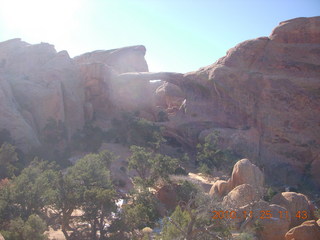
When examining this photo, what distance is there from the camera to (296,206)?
17.8 m

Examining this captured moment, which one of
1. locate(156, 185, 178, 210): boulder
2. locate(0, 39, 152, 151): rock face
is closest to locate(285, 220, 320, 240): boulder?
locate(156, 185, 178, 210): boulder

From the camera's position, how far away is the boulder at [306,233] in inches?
566

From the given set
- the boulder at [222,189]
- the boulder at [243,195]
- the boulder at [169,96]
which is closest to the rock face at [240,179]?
the boulder at [222,189]

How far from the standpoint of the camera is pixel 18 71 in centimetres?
4519

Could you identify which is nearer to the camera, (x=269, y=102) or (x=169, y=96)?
(x=269, y=102)

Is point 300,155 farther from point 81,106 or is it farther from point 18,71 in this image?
point 18,71

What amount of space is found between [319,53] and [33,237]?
38.1 meters

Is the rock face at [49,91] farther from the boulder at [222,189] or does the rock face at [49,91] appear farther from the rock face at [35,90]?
the boulder at [222,189]

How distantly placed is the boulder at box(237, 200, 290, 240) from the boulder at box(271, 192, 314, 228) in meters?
2.01

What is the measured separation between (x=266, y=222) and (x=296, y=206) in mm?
3524

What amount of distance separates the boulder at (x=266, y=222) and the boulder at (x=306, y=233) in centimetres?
56

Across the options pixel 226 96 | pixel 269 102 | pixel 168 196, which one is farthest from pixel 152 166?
pixel 269 102

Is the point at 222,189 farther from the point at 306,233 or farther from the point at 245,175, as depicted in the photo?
the point at 306,233

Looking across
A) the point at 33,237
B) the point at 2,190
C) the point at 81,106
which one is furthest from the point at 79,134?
the point at 33,237
